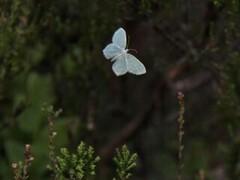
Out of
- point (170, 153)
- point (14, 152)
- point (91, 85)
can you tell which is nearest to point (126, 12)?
point (91, 85)

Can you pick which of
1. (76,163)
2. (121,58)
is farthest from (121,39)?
(76,163)

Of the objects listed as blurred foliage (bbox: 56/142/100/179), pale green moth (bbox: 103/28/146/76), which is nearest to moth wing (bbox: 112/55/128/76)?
pale green moth (bbox: 103/28/146/76)

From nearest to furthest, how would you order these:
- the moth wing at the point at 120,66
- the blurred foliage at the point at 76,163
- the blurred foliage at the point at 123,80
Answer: the blurred foliage at the point at 76,163
the moth wing at the point at 120,66
the blurred foliage at the point at 123,80

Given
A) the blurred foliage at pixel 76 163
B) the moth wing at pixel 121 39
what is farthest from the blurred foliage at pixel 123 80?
the blurred foliage at pixel 76 163

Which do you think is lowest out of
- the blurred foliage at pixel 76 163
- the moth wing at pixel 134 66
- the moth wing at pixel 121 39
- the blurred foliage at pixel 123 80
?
the blurred foliage at pixel 76 163

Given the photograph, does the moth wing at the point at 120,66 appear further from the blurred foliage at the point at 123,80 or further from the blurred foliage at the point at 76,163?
the blurred foliage at the point at 123,80

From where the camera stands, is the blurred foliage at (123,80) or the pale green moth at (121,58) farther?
the blurred foliage at (123,80)

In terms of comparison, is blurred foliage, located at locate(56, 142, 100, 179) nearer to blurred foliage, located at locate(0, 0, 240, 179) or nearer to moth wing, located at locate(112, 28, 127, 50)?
moth wing, located at locate(112, 28, 127, 50)

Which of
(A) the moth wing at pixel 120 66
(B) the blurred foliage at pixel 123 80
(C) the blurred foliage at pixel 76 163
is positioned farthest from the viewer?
(B) the blurred foliage at pixel 123 80
